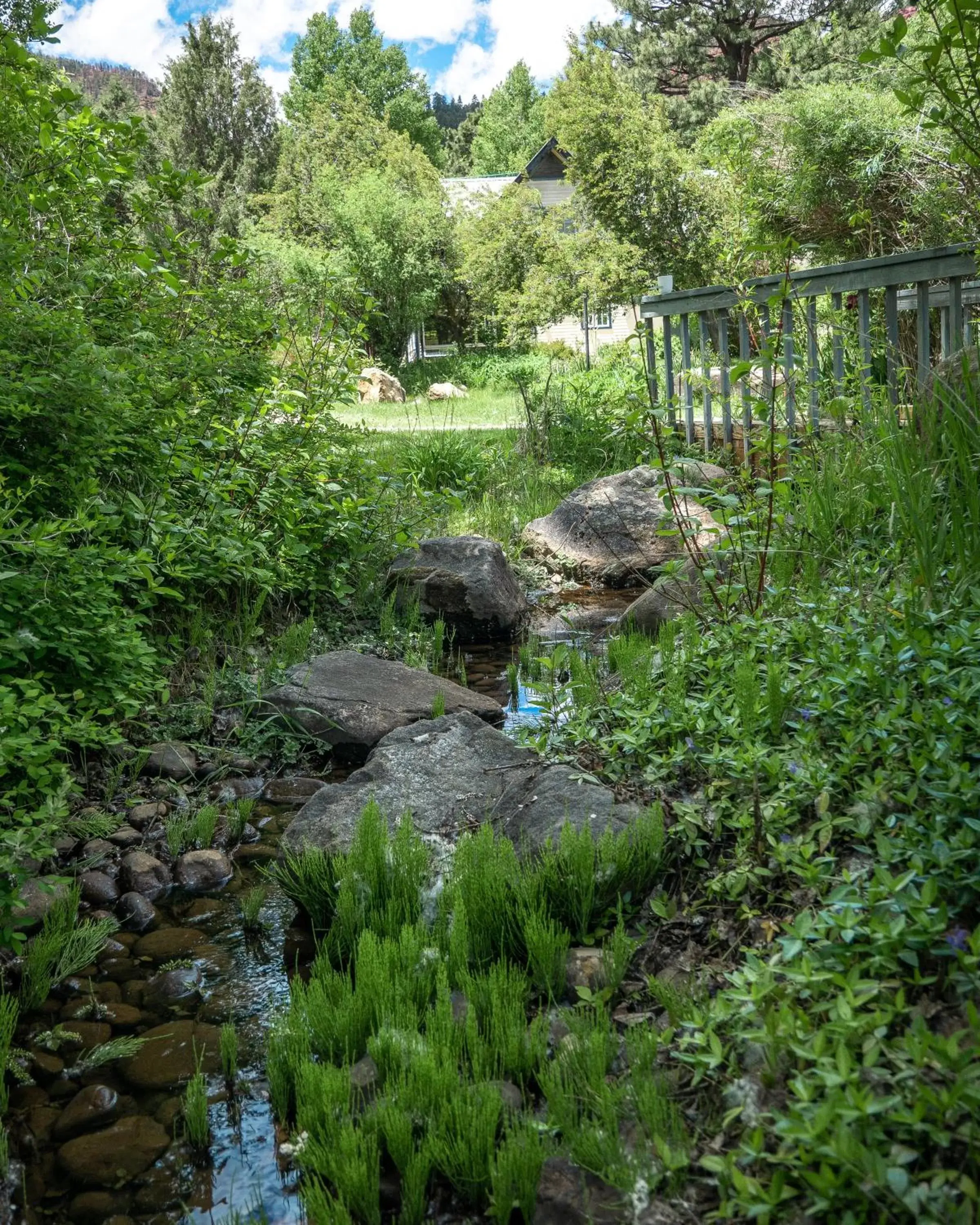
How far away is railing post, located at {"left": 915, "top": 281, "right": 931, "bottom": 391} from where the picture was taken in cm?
479

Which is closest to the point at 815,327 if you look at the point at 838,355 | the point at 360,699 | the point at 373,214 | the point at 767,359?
the point at 838,355

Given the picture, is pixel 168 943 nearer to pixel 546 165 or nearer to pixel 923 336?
pixel 923 336

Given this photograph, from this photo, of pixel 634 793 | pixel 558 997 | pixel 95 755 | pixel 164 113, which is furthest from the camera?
pixel 164 113

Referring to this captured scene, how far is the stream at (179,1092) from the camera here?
233cm

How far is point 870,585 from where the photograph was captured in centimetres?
392

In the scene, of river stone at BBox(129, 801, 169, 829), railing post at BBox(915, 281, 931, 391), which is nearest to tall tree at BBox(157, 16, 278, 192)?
railing post at BBox(915, 281, 931, 391)

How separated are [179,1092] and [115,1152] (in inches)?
9.4

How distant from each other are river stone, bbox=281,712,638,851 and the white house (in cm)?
2811

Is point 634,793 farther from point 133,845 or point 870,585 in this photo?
point 133,845

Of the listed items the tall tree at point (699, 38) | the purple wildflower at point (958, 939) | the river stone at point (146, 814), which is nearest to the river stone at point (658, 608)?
the river stone at point (146, 814)

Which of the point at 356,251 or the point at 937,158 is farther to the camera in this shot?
the point at 356,251

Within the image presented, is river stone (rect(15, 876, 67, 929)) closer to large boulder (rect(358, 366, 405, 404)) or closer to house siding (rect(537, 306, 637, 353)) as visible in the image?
large boulder (rect(358, 366, 405, 404))

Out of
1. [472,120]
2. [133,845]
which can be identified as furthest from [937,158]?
[472,120]

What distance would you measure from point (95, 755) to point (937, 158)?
31.8 feet
